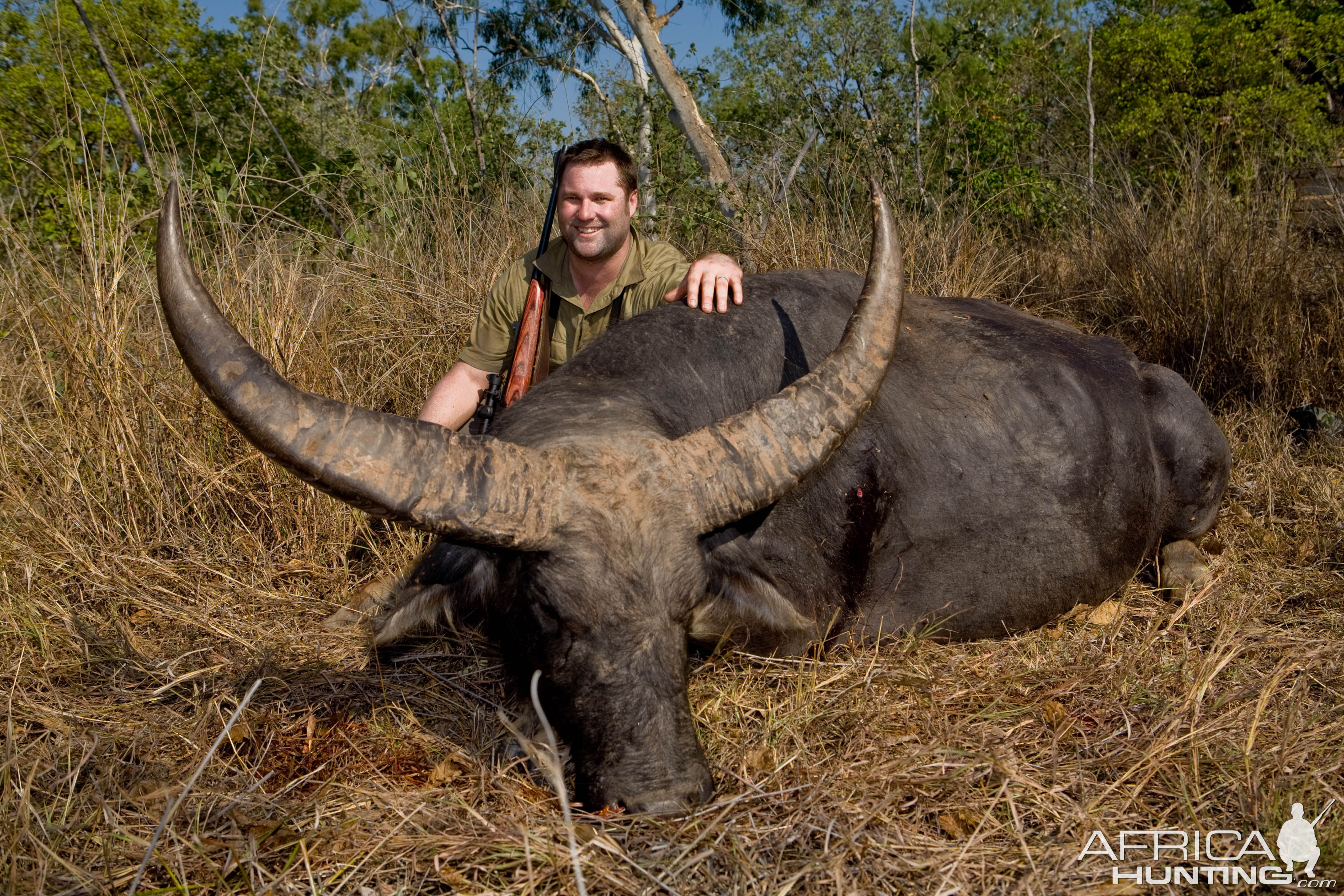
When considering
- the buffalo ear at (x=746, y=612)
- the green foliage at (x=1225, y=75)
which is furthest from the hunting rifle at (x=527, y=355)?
the green foliage at (x=1225, y=75)

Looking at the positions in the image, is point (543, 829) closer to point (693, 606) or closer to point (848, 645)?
point (693, 606)

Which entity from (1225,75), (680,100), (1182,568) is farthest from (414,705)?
(1225,75)

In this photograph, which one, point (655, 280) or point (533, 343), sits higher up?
point (655, 280)

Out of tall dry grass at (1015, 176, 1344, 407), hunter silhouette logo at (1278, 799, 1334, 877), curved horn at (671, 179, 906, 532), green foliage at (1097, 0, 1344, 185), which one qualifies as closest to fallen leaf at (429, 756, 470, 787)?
curved horn at (671, 179, 906, 532)

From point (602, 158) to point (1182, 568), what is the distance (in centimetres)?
320

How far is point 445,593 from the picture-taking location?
2674 mm

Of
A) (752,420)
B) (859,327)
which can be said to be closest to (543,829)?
(752,420)

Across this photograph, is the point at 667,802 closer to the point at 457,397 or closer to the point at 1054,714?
the point at 1054,714

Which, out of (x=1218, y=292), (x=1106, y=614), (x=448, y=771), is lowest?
(x=1106, y=614)

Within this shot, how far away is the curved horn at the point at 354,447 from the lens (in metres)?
2.03

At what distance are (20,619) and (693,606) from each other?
2.53m

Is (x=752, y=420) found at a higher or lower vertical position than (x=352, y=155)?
lower

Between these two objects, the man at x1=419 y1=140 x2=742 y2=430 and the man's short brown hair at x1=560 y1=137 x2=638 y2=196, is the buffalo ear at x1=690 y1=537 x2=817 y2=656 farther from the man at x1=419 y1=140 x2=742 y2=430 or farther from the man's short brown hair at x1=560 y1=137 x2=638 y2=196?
the man's short brown hair at x1=560 y1=137 x2=638 y2=196

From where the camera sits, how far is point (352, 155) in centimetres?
695
